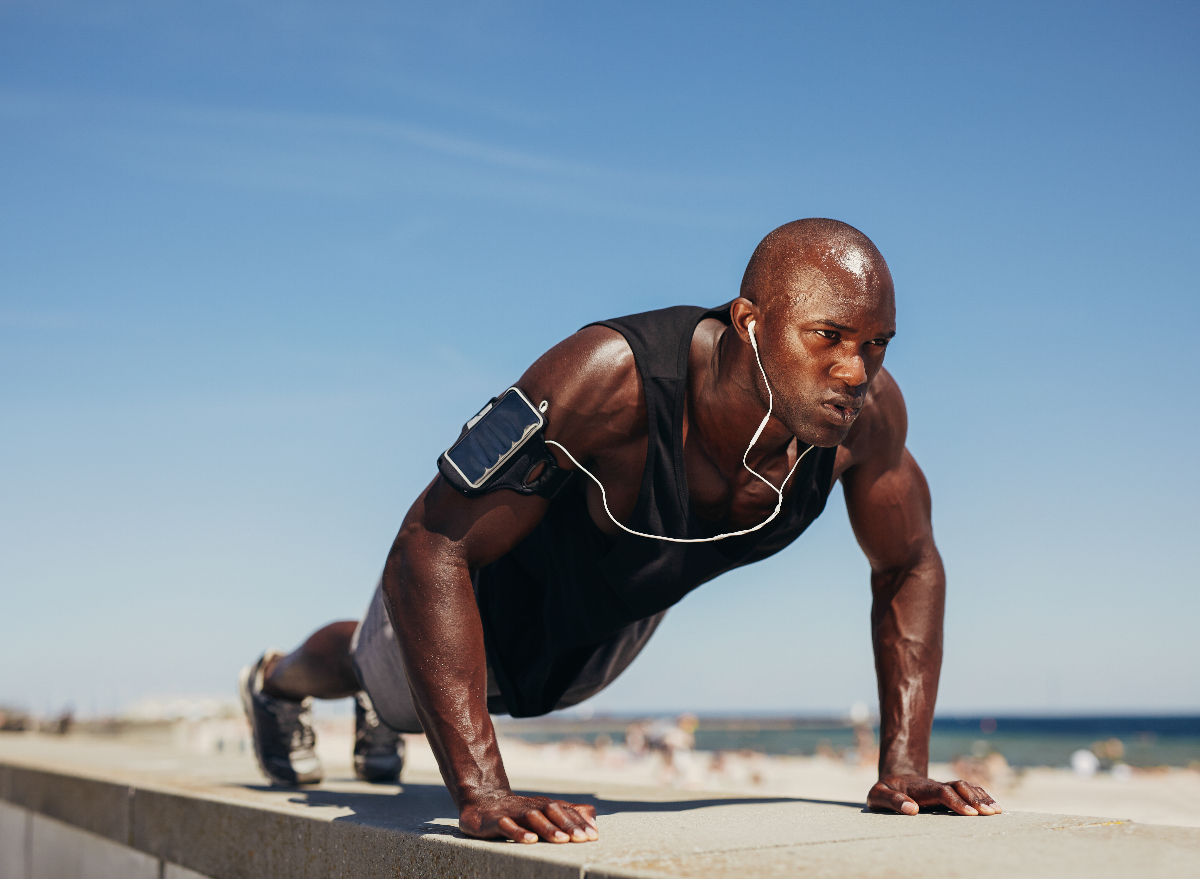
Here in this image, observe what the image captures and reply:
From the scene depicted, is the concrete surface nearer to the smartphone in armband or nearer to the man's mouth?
the smartphone in armband

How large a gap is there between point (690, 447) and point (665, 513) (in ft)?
0.61

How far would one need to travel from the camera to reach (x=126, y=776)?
4398mm

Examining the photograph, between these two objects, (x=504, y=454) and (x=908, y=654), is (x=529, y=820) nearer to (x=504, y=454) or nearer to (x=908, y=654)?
(x=504, y=454)

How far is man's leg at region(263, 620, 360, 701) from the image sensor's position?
3.62 m

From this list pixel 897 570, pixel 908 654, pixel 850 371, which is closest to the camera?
pixel 850 371

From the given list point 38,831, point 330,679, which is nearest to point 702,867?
point 330,679

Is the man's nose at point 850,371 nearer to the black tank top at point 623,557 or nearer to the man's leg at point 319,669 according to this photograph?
the black tank top at point 623,557

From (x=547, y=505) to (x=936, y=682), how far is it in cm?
128

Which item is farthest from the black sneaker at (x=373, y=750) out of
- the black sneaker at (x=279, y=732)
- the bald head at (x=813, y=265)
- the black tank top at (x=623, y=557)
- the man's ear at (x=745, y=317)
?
the bald head at (x=813, y=265)

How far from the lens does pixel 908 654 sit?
9.71ft

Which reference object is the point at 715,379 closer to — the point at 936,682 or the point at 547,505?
the point at 547,505

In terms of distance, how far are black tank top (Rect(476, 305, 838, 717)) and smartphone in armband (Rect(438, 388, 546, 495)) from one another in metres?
0.07

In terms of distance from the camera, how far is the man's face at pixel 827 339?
7.72 ft

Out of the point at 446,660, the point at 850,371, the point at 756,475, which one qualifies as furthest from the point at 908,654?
the point at 446,660
